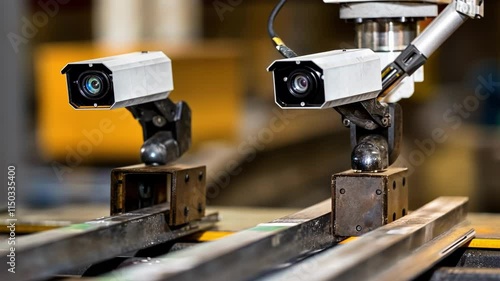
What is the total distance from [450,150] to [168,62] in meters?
3.62

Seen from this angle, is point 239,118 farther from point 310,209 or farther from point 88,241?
point 88,241

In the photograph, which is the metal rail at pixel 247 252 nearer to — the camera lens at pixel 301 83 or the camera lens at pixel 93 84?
the camera lens at pixel 301 83

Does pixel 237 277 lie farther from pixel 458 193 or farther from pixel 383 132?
pixel 458 193

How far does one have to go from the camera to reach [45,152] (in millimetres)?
5559

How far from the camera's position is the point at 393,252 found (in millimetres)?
1266

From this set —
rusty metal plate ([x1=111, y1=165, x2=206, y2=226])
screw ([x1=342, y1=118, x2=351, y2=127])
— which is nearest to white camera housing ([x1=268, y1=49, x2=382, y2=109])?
screw ([x1=342, y1=118, x2=351, y2=127])

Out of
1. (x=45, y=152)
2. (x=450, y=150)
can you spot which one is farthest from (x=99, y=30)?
(x=450, y=150)

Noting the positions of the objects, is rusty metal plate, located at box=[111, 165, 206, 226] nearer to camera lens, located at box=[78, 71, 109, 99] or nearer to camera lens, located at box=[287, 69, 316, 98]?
camera lens, located at box=[78, 71, 109, 99]

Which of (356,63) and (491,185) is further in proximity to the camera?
(491,185)

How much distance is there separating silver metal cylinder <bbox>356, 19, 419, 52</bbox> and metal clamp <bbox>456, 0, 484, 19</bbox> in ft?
0.40

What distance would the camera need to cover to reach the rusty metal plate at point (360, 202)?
1.54 meters

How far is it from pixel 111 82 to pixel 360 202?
17.8 inches

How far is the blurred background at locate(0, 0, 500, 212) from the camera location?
4770 mm

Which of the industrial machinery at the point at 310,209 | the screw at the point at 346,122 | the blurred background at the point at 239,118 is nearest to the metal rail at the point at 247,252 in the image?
the industrial machinery at the point at 310,209
